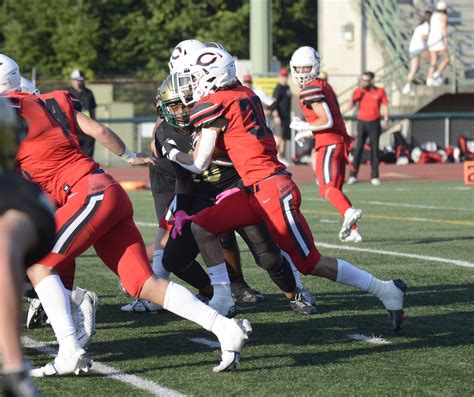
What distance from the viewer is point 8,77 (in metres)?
5.75

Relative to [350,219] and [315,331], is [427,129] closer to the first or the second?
[350,219]

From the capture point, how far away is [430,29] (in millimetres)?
25281

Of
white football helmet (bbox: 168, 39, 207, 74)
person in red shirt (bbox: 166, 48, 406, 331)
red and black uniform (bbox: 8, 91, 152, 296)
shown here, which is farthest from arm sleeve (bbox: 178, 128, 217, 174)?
red and black uniform (bbox: 8, 91, 152, 296)

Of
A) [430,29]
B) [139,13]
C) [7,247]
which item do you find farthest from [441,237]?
[139,13]

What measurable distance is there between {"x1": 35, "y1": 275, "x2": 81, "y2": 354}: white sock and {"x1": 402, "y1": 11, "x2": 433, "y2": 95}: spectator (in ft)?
68.2

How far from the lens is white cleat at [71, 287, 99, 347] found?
5711 mm

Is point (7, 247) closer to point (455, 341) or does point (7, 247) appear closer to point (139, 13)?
point (455, 341)

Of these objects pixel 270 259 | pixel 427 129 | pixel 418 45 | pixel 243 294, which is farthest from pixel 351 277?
pixel 418 45

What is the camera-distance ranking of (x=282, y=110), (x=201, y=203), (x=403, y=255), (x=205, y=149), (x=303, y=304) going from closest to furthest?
(x=205, y=149) → (x=303, y=304) → (x=201, y=203) → (x=403, y=255) → (x=282, y=110)

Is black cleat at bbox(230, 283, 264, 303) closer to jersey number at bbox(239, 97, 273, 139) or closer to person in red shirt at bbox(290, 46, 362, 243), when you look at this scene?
jersey number at bbox(239, 97, 273, 139)

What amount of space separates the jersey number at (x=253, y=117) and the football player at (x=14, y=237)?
2516 mm

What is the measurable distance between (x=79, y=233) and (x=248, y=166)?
3.83 ft

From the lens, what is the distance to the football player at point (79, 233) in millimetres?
5238

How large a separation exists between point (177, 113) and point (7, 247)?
3.26 metres
